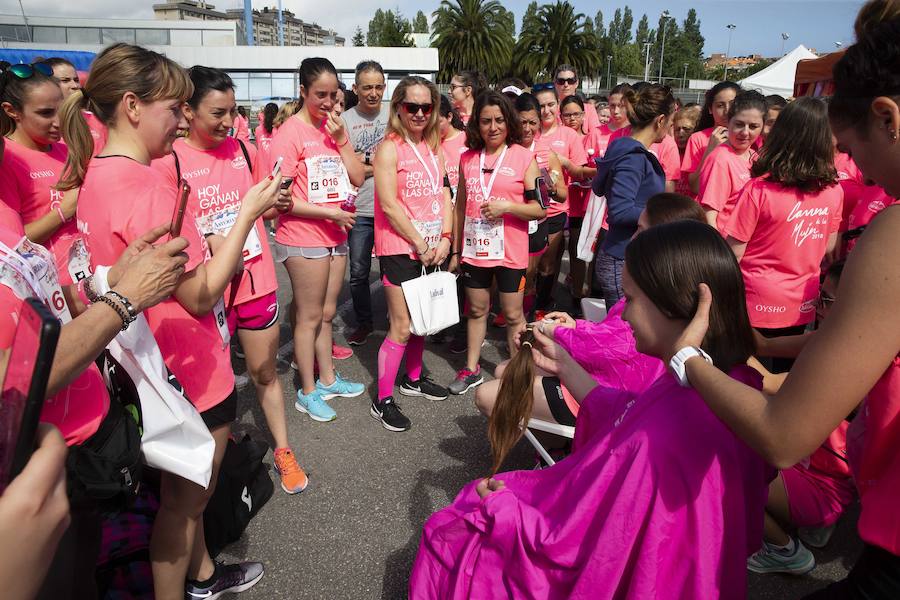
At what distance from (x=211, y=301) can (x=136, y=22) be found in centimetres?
5697

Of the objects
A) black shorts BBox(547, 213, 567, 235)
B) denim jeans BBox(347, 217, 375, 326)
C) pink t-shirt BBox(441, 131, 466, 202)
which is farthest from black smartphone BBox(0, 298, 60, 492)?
black shorts BBox(547, 213, 567, 235)

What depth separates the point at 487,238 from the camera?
4.00 meters

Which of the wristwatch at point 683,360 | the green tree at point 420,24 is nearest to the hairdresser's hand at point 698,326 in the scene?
the wristwatch at point 683,360

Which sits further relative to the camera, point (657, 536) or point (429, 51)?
point (429, 51)

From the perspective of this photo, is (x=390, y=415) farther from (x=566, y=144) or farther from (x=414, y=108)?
(x=566, y=144)

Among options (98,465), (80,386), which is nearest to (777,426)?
(98,465)

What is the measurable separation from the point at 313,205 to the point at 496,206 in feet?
3.93

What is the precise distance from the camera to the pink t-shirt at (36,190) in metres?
3.22

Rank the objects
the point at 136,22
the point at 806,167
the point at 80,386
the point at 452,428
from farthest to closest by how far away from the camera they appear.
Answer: the point at 136,22, the point at 452,428, the point at 806,167, the point at 80,386

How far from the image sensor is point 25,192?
3297 mm

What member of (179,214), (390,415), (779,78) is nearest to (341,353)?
(390,415)

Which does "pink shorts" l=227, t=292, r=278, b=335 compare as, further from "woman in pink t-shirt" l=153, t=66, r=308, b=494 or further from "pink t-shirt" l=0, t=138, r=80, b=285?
"pink t-shirt" l=0, t=138, r=80, b=285

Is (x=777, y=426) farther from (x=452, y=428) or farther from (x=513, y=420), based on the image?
(x=452, y=428)

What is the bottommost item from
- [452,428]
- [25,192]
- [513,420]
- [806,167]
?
[452,428]
